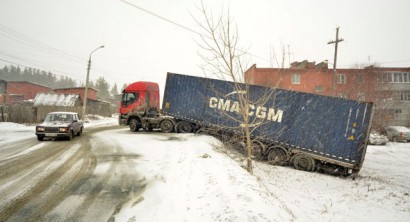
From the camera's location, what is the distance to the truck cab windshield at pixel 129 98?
18.7 meters

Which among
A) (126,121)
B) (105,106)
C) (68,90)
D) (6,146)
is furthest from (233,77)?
(68,90)

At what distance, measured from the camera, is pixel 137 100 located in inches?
734

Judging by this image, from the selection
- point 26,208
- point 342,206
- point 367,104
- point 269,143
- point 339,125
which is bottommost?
point 342,206

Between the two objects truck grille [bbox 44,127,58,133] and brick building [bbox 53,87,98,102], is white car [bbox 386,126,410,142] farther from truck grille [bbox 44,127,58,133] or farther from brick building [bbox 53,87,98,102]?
brick building [bbox 53,87,98,102]

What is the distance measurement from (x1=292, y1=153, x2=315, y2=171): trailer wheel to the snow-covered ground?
14.9 inches

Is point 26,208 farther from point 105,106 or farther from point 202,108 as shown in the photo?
point 105,106

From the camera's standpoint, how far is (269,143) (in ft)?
42.9

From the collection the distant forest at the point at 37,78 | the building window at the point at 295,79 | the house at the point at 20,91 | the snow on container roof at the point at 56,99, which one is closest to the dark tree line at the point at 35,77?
the distant forest at the point at 37,78

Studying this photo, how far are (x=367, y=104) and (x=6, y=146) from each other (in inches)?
686

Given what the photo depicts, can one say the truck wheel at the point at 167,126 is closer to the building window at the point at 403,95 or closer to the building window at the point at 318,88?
the building window at the point at 318,88

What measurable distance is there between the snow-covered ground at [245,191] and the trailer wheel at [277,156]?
0.45 meters

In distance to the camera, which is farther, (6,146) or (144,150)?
(6,146)

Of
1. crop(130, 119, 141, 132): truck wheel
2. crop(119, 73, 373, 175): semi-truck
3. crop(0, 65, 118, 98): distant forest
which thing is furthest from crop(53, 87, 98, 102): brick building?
crop(0, 65, 118, 98): distant forest

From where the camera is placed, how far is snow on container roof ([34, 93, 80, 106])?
3897 cm
